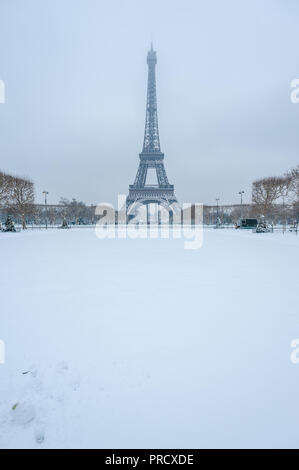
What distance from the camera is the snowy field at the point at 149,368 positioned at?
2.55m

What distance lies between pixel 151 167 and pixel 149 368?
7745cm

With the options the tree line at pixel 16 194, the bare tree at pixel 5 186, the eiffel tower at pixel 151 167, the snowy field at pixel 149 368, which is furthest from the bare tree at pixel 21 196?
the snowy field at pixel 149 368

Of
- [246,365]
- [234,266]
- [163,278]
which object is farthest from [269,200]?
[246,365]

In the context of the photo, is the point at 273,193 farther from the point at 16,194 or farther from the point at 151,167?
the point at 151,167

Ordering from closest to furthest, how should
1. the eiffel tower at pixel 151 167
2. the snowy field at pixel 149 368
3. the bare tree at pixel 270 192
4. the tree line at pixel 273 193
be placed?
the snowy field at pixel 149 368
the tree line at pixel 273 193
the bare tree at pixel 270 192
the eiffel tower at pixel 151 167

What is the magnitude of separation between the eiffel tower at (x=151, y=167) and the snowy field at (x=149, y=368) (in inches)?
2625

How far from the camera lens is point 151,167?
255 feet

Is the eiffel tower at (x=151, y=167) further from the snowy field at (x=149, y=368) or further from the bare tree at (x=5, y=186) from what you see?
the snowy field at (x=149, y=368)

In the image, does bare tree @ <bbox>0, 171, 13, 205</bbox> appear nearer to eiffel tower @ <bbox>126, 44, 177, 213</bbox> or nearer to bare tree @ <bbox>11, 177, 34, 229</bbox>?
bare tree @ <bbox>11, 177, 34, 229</bbox>

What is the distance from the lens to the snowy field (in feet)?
8.37
